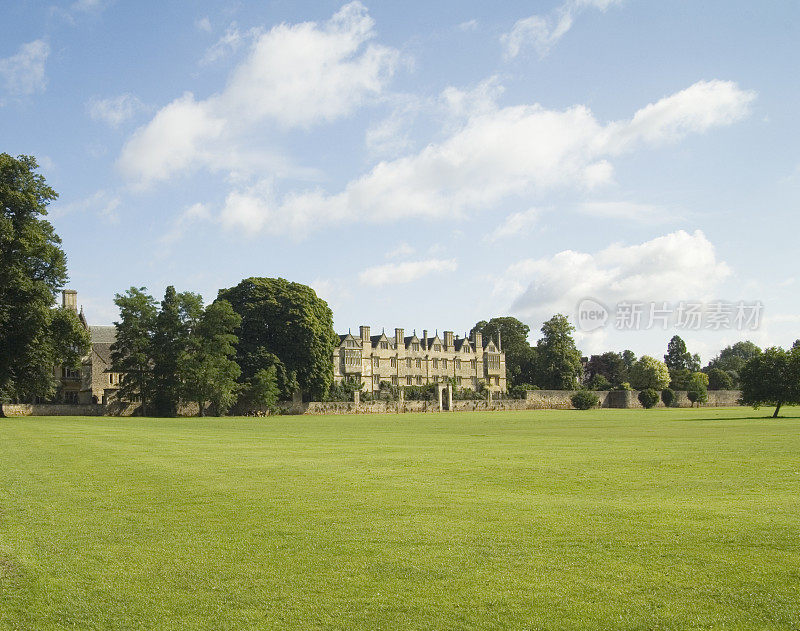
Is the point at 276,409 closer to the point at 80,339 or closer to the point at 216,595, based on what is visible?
the point at 80,339

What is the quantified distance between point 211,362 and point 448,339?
5792 centimetres

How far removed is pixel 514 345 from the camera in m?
131

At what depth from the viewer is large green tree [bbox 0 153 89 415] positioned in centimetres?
4788

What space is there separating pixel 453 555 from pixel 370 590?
139cm

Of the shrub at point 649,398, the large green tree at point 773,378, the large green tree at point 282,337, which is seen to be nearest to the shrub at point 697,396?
the shrub at point 649,398

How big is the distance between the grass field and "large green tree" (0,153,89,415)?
36.1m

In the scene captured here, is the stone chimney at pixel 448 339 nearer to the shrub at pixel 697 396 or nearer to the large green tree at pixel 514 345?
the large green tree at pixel 514 345

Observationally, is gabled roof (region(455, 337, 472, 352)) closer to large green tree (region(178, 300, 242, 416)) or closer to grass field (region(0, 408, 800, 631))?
large green tree (region(178, 300, 242, 416))

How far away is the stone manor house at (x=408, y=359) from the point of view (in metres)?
89.7

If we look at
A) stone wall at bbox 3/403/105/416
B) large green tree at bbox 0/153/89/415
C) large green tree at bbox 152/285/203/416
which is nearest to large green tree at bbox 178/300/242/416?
large green tree at bbox 152/285/203/416

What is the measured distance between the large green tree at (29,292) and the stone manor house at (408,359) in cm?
3057

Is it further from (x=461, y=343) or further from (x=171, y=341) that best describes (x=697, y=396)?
(x=171, y=341)

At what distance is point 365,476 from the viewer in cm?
1491

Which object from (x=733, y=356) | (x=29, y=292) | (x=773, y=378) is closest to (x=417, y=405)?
(x=773, y=378)
